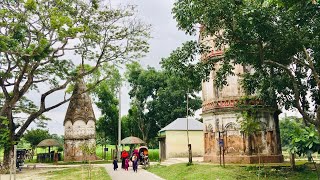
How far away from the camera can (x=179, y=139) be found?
1280 inches

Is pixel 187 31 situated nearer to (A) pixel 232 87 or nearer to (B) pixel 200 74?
(B) pixel 200 74

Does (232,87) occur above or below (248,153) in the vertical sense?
above

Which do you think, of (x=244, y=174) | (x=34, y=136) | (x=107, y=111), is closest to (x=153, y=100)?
(x=107, y=111)

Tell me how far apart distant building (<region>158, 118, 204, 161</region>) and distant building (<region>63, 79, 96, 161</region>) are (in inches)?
316

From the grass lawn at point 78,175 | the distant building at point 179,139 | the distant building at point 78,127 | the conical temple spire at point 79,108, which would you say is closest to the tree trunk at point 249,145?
the grass lawn at point 78,175

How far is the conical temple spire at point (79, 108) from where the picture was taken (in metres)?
35.8

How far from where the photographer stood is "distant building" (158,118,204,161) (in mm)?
32156

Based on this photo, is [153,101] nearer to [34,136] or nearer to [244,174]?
[34,136]

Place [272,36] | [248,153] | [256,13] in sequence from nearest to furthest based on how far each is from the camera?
[256,13] → [272,36] → [248,153]

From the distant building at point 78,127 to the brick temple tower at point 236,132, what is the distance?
17633mm

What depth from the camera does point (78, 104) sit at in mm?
36188

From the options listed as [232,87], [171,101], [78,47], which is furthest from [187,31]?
[171,101]

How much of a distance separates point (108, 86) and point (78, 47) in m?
21.6

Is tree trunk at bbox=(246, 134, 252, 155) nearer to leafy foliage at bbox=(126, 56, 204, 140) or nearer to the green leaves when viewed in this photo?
the green leaves
